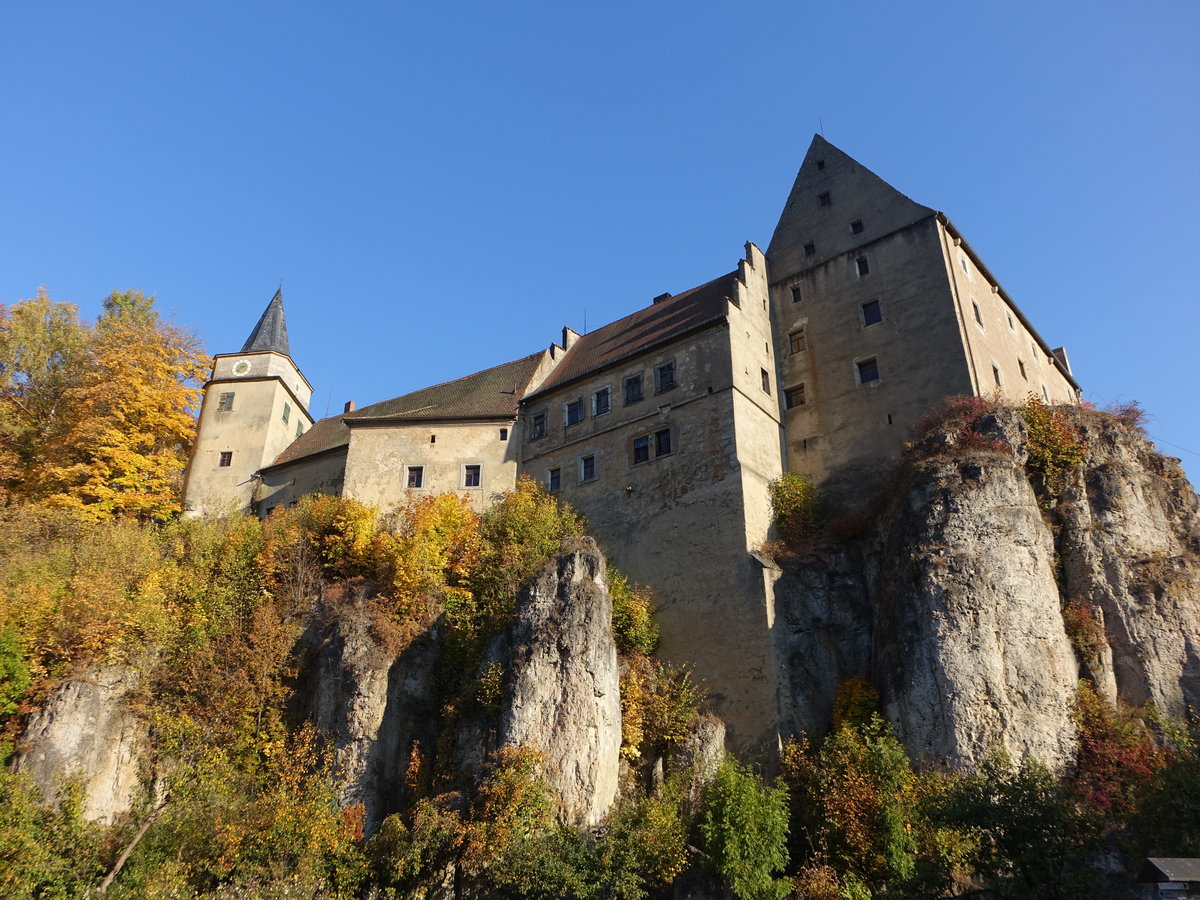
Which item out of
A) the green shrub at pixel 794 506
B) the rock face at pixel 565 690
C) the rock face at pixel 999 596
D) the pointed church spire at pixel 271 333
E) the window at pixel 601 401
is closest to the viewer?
the rock face at pixel 999 596

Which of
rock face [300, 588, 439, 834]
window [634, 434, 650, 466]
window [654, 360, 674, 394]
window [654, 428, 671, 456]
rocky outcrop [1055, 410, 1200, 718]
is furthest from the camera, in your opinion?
window [654, 360, 674, 394]

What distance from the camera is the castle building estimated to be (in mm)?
30312

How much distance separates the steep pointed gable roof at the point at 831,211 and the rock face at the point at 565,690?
1783 centimetres

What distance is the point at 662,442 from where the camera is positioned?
34000 millimetres

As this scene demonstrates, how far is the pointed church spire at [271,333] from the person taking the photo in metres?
46.8

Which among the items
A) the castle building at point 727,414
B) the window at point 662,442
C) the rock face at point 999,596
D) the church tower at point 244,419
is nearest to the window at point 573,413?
the castle building at point 727,414

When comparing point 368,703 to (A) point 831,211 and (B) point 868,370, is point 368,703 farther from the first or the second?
(A) point 831,211

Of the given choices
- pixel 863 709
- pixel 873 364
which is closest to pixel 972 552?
pixel 863 709

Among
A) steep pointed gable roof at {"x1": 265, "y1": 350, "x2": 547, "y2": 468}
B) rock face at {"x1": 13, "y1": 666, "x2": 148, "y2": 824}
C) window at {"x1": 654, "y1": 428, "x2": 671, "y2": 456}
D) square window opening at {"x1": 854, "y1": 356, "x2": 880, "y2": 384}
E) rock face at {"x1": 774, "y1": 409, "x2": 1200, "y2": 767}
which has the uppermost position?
steep pointed gable roof at {"x1": 265, "y1": 350, "x2": 547, "y2": 468}

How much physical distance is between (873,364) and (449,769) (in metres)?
20.4

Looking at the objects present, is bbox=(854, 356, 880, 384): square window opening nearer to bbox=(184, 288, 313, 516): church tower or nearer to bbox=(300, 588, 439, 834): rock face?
bbox=(300, 588, 439, 834): rock face

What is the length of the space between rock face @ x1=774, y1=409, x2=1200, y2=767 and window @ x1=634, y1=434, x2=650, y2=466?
24.3ft

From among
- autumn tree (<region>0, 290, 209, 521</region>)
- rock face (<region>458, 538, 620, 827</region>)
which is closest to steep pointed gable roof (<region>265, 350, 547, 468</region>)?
autumn tree (<region>0, 290, 209, 521</region>)

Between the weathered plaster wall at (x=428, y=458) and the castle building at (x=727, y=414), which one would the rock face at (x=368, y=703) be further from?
the weathered plaster wall at (x=428, y=458)
